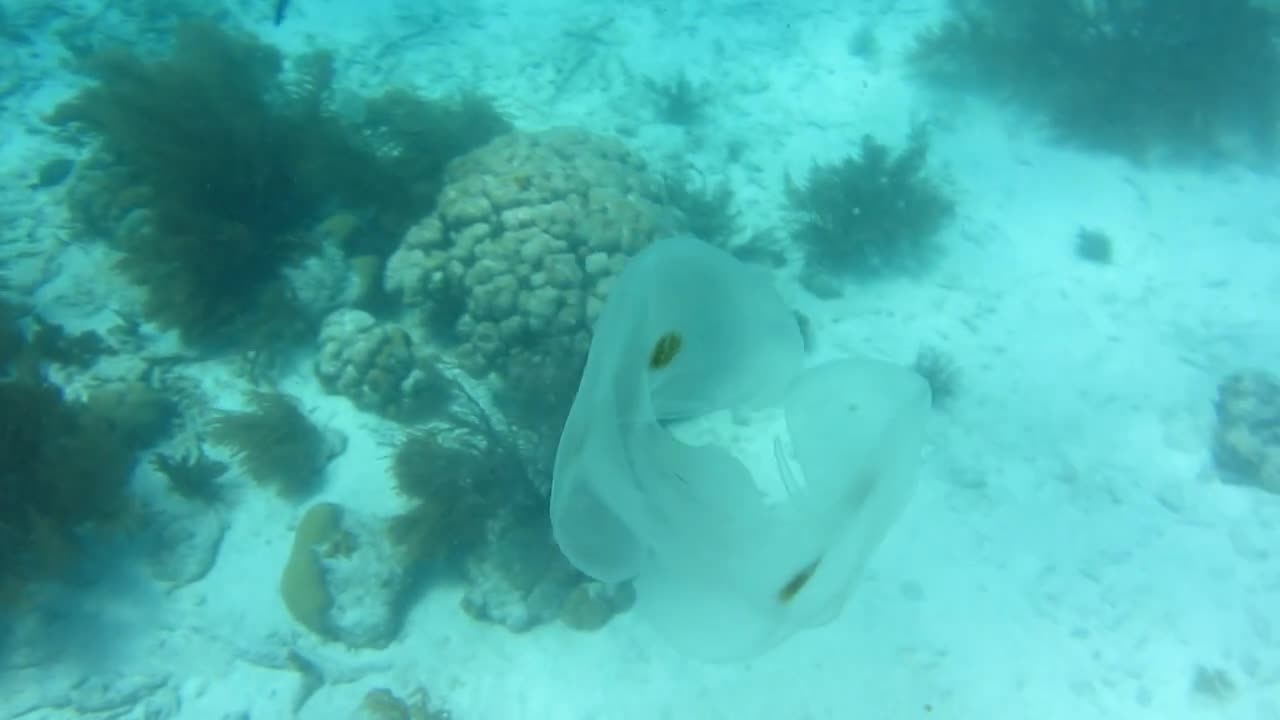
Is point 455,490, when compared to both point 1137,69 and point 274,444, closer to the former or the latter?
point 274,444

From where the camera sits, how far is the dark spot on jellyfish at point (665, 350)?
2.78 meters

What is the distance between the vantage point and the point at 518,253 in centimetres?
621

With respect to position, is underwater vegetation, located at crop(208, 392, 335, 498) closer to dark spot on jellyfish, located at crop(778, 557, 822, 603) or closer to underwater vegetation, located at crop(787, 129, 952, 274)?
dark spot on jellyfish, located at crop(778, 557, 822, 603)

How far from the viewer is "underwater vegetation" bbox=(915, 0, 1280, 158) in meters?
10.0

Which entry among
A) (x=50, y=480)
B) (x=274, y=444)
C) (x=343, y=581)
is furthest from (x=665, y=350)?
(x=50, y=480)

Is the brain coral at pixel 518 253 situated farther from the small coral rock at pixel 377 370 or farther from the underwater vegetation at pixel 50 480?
the underwater vegetation at pixel 50 480

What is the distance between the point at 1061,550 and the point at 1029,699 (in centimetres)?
143

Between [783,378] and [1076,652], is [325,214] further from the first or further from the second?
[1076,652]

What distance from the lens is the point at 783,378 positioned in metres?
3.13

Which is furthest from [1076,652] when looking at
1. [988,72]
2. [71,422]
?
[988,72]

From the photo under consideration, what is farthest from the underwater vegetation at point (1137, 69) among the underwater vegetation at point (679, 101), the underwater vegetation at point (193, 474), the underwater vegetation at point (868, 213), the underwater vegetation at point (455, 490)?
the underwater vegetation at point (193, 474)

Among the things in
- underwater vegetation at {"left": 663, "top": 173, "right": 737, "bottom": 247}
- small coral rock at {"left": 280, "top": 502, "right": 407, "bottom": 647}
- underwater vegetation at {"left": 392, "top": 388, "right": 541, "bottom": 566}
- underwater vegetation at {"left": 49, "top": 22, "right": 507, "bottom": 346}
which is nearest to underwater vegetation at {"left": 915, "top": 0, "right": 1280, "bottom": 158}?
underwater vegetation at {"left": 663, "top": 173, "right": 737, "bottom": 247}

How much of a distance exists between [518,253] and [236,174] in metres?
2.94

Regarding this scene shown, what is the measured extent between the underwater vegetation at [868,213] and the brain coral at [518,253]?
2273 millimetres
